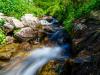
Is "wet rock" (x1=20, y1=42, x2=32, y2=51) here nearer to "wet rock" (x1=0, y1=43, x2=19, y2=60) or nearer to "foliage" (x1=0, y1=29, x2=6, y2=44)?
"wet rock" (x1=0, y1=43, x2=19, y2=60)

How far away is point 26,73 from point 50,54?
229 centimetres

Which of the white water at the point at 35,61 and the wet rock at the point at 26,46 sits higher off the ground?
the wet rock at the point at 26,46

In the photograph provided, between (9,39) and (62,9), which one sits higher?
(62,9)

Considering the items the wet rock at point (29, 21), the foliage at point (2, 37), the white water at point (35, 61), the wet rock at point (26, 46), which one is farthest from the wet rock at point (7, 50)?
the wet rock at point (29, 21)

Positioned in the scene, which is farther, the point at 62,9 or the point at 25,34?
the point at 62,9

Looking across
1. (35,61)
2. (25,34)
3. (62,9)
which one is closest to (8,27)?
(25,34)

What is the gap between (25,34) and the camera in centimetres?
1469

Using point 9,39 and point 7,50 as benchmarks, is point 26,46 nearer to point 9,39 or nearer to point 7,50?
point 7,50

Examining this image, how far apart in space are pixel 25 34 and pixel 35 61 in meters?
3.43

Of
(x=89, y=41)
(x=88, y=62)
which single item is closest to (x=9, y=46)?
(x=89, y=41)

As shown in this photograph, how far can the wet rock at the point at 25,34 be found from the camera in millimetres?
14391

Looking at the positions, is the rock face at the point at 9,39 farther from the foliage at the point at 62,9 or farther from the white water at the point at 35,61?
the foliage at the point at 62,9

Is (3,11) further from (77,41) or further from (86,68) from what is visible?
(86,68)

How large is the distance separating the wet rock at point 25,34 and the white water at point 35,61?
171 centimetres
